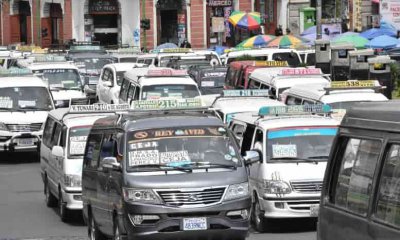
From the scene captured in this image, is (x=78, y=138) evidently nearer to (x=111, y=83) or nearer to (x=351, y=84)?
(x=351, y=84)

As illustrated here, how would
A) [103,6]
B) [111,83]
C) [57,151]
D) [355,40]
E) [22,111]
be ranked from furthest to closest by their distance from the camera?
[103,6]
[355,40]
[111,83]
[22,111]
[57,151]

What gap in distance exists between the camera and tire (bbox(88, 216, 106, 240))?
551 inches

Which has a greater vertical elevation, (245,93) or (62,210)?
(245,93)

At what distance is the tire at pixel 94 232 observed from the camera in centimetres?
1401

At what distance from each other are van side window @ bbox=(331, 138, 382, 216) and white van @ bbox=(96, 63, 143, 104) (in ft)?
78.2

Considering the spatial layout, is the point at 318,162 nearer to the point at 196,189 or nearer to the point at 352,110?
the point at 196,189

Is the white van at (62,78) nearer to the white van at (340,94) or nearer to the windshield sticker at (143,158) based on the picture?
the white van at (340,94)

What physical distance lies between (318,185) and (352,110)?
801cm

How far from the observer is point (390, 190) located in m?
6.54

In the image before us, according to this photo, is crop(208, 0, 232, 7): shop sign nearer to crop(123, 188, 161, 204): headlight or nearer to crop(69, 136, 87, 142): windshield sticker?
crop(69, 136, 87, 142): windshield sticker

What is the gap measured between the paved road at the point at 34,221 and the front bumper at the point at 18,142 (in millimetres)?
1821

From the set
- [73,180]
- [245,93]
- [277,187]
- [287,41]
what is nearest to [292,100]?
[245,93]

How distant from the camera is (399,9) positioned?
52.4 m

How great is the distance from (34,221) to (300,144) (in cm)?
496
